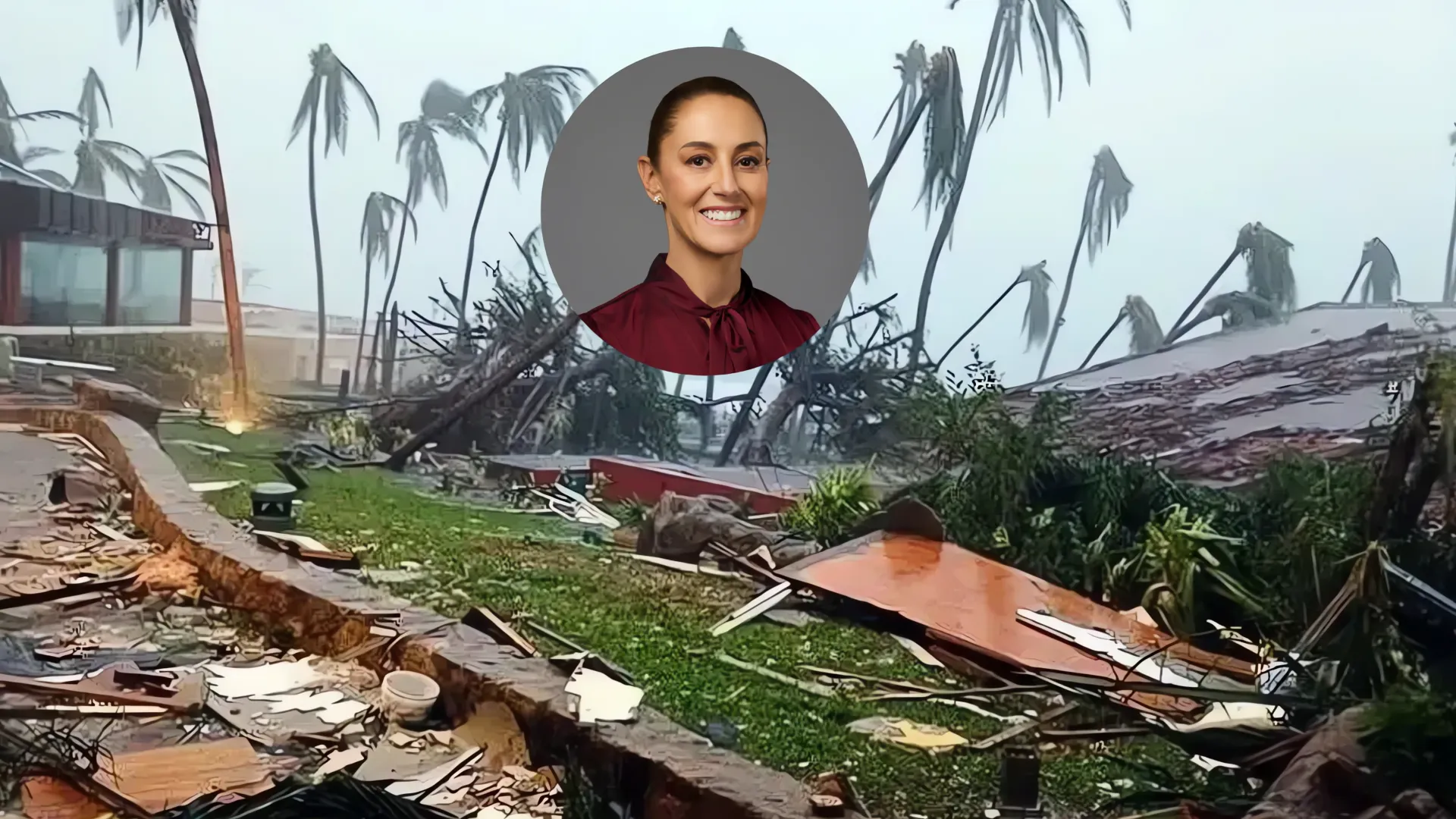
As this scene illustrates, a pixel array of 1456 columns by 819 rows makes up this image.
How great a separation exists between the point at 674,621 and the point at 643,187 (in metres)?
1.07

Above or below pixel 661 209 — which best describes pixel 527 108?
above

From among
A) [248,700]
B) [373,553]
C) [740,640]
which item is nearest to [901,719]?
[740,640]

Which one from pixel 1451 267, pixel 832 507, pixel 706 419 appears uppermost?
pixel 1451 267

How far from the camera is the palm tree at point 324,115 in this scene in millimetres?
2510

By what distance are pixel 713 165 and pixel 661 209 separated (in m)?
0.17

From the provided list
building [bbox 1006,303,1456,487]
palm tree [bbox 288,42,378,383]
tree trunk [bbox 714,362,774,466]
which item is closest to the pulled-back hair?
tree trunk [bbox 714,362,774,466]

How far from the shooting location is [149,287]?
259 cm

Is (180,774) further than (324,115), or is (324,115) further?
(324,115)

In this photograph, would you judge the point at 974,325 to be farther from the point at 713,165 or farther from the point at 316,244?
the point at 316,244

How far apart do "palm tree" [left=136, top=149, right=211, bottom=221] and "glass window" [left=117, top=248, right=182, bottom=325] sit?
115 mm

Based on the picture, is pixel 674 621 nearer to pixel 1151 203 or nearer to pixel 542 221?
pixel 542 221

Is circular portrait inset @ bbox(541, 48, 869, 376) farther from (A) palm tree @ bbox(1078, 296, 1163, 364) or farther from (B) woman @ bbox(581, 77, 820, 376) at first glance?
(A) palm tree @ bbox(1078, 296, 1163, 364)

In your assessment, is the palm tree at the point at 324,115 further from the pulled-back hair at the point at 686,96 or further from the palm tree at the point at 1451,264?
the palm tree at the point at 1451,264

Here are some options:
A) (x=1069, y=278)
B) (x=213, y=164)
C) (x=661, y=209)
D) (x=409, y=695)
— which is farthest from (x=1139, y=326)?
(x=213, y=164)
